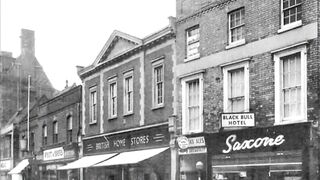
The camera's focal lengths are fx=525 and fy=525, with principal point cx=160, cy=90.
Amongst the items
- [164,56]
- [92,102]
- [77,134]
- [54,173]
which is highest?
[164,56]

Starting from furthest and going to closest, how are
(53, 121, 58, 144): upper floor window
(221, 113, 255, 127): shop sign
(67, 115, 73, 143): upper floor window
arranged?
(53, 121, 58, 144): upper floor window → (67, 115, 73, 143): upper floor window → (221, 113, 255, 127): shop sign

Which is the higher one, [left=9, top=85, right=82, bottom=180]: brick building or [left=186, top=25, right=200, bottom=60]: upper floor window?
[left=186, top=25, right=200, bottom=60]: upper floor window

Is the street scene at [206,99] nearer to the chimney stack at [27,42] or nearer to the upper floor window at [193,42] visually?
the upper floor window at [193,42]

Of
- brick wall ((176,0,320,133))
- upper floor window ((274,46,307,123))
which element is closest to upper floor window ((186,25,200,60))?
brick wall ((176,0,320,133))

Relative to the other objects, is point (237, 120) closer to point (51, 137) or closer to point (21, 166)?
point (51, 137)

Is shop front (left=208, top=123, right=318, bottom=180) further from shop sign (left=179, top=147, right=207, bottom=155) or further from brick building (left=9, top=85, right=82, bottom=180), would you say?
brick building (left=9, top=85, right=82, bottom=180)

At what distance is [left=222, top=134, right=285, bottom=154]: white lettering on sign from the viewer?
17.0 meters

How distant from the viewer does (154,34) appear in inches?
955

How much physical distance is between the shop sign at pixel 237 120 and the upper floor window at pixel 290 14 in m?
3.14

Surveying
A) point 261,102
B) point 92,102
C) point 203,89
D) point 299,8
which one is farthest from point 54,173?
point 299,8

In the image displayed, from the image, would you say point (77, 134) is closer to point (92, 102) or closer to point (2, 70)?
point (92, 102)

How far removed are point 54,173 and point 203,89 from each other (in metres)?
18.7

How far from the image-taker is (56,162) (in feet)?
117

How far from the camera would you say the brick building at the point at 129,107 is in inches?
928
